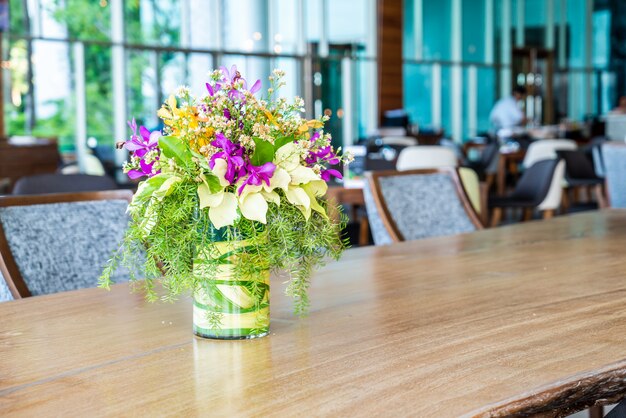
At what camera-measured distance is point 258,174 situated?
1.39m

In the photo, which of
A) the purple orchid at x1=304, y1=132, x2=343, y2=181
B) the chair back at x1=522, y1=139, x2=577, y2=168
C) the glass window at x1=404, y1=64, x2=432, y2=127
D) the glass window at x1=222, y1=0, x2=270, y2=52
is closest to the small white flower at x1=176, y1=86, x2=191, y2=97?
the purple orchid at x1=304, y1=132, x2=343, y2=181

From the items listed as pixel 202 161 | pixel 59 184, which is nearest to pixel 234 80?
pixel 202 161

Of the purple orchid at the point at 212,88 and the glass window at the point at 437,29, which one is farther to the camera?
the glass window at the point at 437,29

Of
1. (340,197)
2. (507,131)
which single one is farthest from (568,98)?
(340,197)

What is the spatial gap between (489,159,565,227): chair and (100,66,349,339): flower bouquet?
5.64 m

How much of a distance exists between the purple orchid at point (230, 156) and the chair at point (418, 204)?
1.63 metres

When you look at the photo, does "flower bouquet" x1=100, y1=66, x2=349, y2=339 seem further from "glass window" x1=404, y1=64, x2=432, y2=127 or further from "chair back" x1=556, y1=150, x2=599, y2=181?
"glass window" x1=404, y1=64, x2=432, y2=127

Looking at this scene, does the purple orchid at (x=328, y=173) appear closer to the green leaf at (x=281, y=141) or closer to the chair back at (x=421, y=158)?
the green leaf at (x=281, y=141)

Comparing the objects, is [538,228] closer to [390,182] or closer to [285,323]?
[390,182]

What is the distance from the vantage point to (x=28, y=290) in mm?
2084

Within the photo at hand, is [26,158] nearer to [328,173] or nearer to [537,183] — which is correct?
[537,183]

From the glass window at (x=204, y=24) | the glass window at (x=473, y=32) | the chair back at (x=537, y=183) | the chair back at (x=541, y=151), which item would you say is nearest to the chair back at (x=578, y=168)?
the chair back at (x=541, y=151)

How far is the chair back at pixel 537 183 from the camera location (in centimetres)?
691

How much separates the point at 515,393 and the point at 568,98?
807 inches
